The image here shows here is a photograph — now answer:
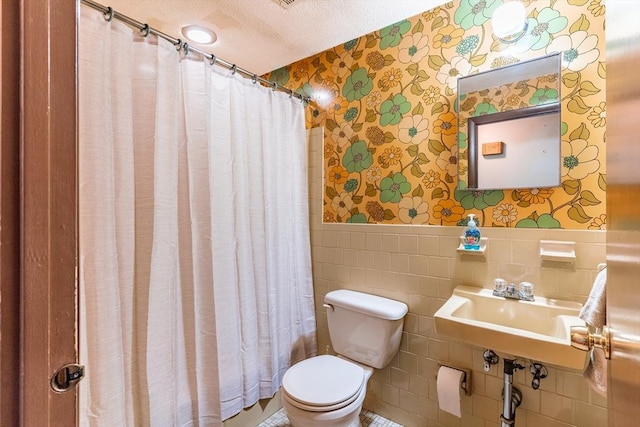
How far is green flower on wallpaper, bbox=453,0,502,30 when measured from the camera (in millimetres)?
1354

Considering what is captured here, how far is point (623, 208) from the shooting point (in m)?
0.45

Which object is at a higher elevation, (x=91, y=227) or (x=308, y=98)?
(x=308, y=98)

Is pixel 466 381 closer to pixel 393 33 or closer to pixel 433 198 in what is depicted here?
pixel 433 198

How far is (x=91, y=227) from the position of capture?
1.02 meters

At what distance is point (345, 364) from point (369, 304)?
334 millimetres

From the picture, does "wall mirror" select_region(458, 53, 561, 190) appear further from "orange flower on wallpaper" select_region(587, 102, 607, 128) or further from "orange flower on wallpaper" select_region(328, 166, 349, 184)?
"orange flower on wallpaper" select_region(328, 166, 349, 184)

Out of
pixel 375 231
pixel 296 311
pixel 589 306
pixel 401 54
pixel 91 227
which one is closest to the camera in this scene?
pixel 589 306

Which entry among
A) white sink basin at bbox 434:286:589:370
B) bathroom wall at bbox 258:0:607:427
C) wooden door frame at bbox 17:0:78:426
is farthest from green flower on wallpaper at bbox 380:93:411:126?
wooden door frame at bbox 17:0:78:426

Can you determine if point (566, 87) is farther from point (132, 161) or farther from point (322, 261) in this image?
point (132, 161)

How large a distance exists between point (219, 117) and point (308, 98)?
76 cm

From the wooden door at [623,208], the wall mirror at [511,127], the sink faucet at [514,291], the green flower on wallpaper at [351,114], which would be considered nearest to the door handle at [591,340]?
the wooden door at [623,208]

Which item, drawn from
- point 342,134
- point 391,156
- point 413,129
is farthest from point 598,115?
point 342,134

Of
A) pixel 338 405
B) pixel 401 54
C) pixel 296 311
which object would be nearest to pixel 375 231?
pixel 296 311

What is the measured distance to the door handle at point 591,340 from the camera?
552mm
